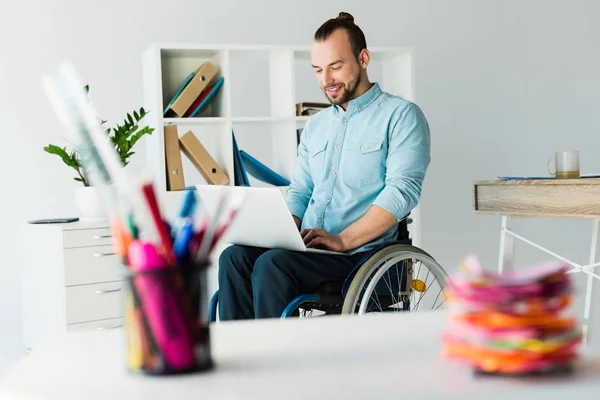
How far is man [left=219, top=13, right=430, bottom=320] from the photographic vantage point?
2.50m

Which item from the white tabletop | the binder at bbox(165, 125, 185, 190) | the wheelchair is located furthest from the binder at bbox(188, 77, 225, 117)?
the white tabletop

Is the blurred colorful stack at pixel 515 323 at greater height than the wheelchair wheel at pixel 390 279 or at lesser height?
greater

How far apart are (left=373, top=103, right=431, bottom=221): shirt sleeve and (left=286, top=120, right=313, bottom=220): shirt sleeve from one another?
0.36 m

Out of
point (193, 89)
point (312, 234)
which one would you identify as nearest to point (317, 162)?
point (312, 234)

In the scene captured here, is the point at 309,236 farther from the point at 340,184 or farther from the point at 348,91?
the point at 348,91

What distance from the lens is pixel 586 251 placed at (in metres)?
5.38

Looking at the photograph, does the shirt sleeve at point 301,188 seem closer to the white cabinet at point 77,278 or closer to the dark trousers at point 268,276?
the dark trousers at point 268,276

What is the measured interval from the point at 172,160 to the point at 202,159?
135 mm

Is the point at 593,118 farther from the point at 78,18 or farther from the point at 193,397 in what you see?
the point at 193,397

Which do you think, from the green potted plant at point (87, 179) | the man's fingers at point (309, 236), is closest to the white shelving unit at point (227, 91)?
the green potted plant at point (87, 179)

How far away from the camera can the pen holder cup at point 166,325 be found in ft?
2.73

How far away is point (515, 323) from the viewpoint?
0.78 meters

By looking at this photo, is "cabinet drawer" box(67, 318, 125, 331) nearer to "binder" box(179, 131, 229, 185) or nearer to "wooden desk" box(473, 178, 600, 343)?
"binder" box(179, 131, 229, 185)

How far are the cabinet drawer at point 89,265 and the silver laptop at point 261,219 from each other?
37.9 inches
